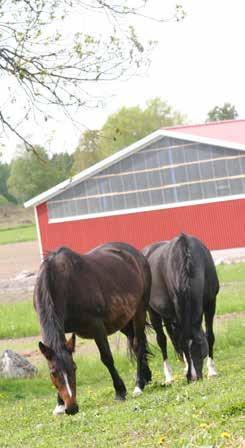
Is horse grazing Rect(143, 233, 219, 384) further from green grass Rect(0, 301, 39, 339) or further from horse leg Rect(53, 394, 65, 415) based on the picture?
green grass Rect(0, 301, 39, 339)

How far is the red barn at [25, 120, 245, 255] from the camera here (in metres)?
40.2

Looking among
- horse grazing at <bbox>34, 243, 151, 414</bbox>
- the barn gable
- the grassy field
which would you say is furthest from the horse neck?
the barn gable

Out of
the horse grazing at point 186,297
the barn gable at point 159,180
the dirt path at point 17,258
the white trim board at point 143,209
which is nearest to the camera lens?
the horse grazing at point 186,297

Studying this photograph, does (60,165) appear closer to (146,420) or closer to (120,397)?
(120,397)

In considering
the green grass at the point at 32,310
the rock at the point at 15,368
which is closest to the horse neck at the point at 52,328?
the rock at the point at 15,368

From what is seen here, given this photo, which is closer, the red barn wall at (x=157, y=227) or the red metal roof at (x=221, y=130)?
the red barn wall at (x=157, y=227)

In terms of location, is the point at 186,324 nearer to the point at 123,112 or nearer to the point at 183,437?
the point at 183,437

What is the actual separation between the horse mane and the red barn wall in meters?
31.9

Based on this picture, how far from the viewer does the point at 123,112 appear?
106438 mm

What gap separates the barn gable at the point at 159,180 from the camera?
40188mm

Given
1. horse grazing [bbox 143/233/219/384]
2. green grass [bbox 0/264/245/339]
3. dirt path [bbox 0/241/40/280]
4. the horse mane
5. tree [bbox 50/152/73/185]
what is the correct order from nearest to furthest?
the horse mane < horse grazing [bbox 143/233/219/384] < tree [bbox 50/152/73/185] < green grass [bbox 0/264/245/339] < dirt path [bbox 0/241/40/280]

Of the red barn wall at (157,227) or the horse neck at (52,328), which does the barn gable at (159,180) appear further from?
the horse neck at (52,328)

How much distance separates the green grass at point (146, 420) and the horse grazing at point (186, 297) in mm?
415

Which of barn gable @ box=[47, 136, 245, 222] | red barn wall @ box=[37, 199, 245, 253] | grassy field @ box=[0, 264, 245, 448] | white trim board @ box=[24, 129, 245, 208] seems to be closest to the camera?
grassy field @ box=[0, 264, 245, 448]
